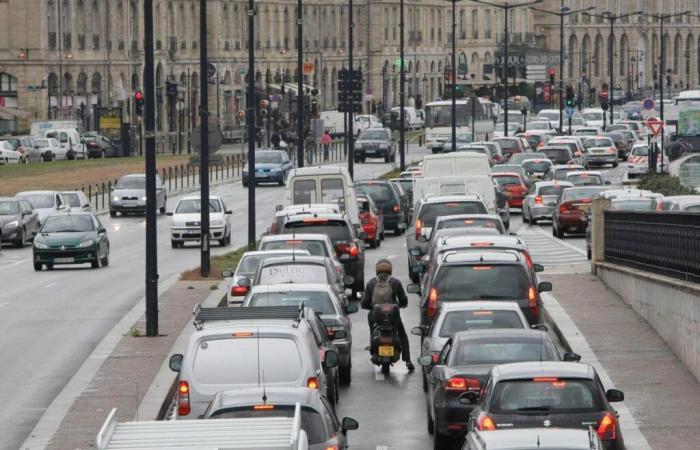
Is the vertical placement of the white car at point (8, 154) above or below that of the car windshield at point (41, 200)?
below

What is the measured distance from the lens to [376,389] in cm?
2539

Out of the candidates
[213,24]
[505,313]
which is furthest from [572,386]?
[213,24]

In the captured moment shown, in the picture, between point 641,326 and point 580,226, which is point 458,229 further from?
point 580,226

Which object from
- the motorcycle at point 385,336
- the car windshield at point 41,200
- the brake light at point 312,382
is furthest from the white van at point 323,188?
the brake light at point 312,382

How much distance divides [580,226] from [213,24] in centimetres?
9526

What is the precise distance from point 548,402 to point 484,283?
26.6ft

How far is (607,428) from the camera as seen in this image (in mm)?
17438

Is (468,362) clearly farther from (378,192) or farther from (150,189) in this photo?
(378,192)

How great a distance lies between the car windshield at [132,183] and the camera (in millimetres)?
69625

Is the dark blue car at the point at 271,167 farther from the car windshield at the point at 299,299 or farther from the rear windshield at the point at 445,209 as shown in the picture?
the car windshield at the point at 299,299

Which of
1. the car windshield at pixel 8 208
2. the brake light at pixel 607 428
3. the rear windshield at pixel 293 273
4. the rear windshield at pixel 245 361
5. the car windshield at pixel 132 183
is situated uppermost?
the rear windshield at pixel 245 361

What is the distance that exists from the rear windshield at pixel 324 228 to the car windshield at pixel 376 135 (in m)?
67.7

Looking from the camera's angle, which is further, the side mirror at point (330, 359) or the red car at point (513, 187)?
the red car at point (513, 187)

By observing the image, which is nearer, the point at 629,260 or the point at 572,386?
the point at 572,386
